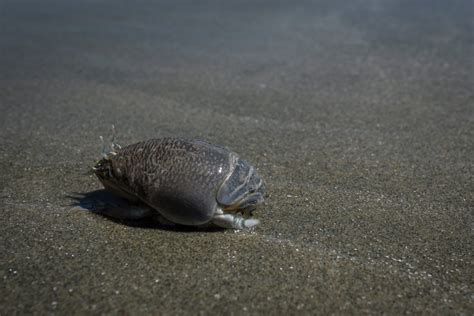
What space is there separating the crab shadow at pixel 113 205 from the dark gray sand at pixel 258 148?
0.03m

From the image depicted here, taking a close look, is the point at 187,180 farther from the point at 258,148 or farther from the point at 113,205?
the point at 258,148

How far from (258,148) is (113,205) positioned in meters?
1.56

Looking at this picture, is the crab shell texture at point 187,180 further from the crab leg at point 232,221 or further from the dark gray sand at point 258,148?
the dark gray sand at point 258,148

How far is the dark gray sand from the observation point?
8.16 ft

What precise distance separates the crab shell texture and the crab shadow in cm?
9

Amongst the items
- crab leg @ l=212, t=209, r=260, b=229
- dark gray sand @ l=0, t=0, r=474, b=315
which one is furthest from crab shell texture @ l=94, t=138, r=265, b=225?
dark gray sand @ l=0, t=0, r=474, b=315

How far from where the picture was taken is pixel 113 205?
3076mm

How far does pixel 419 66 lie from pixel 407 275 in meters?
4.46

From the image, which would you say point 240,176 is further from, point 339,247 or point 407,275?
point 407,275

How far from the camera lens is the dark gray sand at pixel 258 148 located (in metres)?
2.49

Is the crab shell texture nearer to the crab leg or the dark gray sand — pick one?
the crab leg

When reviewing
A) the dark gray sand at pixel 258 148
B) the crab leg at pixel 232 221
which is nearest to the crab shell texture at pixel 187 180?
the crab leg at pixel 232 221

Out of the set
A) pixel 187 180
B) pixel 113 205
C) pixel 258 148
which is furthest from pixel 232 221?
pixel 258 148

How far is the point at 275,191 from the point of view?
3.47 meters
